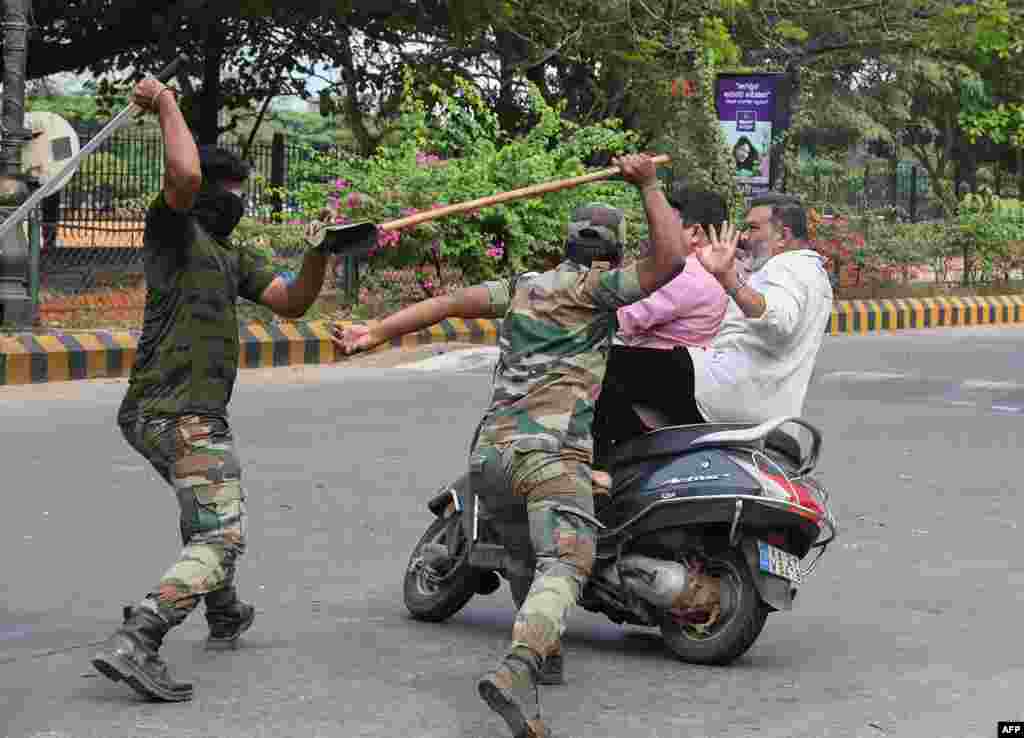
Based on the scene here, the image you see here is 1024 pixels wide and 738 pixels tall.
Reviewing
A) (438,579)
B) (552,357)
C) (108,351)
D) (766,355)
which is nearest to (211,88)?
(108,351)

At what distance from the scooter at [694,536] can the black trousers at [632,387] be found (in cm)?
4

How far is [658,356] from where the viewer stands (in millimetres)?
5922

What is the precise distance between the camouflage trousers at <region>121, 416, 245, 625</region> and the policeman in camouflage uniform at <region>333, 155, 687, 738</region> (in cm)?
47

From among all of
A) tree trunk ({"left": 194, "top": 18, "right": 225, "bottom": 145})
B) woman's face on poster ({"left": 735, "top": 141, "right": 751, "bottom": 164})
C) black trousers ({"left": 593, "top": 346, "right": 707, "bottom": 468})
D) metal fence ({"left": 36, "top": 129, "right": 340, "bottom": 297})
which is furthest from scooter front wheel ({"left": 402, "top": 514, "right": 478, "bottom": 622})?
tree trunk ({"left": 194, "top": 18, "right": 225, "bottom": 145})

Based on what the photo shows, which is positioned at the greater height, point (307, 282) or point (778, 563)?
point (307, 282)

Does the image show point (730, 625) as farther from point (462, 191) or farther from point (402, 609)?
point (462, 191)

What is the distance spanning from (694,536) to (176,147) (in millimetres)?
1928

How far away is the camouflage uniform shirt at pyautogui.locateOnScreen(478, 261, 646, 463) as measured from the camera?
17.6 feet

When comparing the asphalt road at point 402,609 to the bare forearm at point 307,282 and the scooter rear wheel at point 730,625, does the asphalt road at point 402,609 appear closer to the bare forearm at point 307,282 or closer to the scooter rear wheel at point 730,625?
the scooter rear wheel at point 730,625

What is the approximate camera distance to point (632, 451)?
5887 mm

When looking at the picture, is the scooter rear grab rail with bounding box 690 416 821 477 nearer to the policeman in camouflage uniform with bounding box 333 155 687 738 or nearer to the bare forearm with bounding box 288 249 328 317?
the policeman in camouflage uniform with bounding box 333 155 687 738

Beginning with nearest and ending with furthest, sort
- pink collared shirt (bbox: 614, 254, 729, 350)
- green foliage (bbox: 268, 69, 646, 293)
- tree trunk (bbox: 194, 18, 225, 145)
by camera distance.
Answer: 1. pink collared shirt (bbox: 614, 254, 729, 350)
2. green foliage (bbox: 268, 69, 646, 293)
3. tree trunk (bbox: 194, 18, 225, 145)

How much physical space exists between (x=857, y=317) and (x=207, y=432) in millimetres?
17432

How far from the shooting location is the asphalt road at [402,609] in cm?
518
